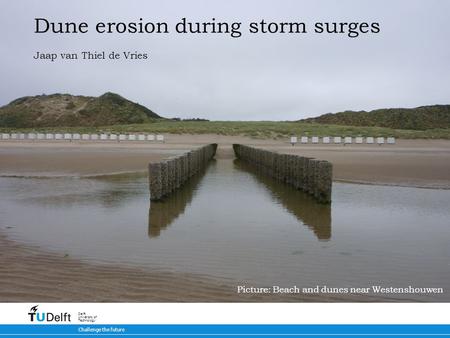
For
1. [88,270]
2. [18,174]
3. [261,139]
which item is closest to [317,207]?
[88,270]

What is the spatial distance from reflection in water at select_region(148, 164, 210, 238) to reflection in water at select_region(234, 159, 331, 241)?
7.20 ft

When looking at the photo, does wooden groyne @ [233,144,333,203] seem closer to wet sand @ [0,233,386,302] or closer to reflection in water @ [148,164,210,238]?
reflection in water @ [148,164,210,238]

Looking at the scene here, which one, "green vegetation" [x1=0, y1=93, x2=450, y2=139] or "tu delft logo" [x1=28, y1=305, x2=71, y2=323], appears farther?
"green vegetation" [x1=0, y1=93, x2=450, y2=139]

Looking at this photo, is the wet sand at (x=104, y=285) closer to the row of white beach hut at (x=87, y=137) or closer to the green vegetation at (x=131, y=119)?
the row of white beach hut at (x=87, y=137)

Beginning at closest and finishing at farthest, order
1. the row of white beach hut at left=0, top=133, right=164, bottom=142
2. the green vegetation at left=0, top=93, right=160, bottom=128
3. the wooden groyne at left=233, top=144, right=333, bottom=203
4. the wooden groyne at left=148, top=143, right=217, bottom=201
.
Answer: the wooden groyne at left=148, top=143, right=217, bottom=201
the wooden groyne at left=233, top=144, right=333, bottom=203
the row of white beach hut at left=0, top=133, right=164, bottom=142
the green vegetation at left=0, top=93, right=160, bottom=128

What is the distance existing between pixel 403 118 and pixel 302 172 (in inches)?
3508

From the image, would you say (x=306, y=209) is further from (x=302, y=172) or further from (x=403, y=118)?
(x=403, y=118)

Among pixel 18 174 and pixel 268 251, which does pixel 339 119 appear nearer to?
pixel 18 174

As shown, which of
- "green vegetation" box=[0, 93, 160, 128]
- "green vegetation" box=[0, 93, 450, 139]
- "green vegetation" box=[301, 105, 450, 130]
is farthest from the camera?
"green vegetation" box=[301, 105, 450, 130]

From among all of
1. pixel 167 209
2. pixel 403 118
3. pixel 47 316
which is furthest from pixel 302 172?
pixel 403 118

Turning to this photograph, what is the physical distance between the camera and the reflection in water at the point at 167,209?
28.5 feet

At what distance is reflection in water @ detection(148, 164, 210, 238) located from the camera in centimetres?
870

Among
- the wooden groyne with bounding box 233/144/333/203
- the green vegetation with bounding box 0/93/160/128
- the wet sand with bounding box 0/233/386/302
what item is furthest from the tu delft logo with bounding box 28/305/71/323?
the green vegetation with bounding box 0/93/160/128

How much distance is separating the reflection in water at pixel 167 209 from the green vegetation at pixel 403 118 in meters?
73.1
